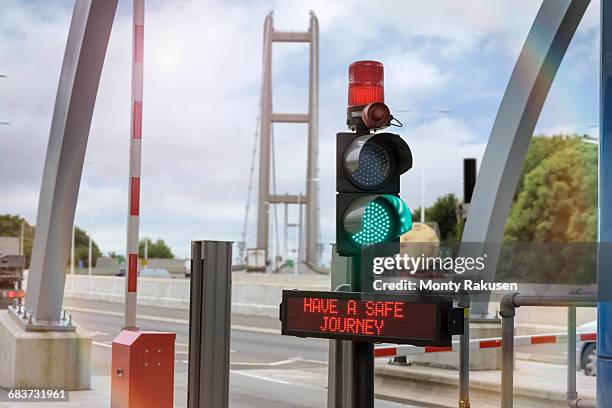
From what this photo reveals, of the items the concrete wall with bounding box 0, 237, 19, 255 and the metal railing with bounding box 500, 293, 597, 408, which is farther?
the concrete wall with bounding box 0, 237, 19, 255

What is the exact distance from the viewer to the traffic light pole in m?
4.94

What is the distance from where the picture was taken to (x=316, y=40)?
84375mm

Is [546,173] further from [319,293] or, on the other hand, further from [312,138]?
[319,293]

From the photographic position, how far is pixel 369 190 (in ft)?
16.3

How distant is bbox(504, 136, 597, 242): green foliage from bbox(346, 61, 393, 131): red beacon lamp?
62.9 meters

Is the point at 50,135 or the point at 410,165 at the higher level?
the point at 50,135

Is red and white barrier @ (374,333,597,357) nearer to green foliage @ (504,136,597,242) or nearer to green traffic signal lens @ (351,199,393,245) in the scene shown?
green traffic signal lens @ (351,199,393,245)

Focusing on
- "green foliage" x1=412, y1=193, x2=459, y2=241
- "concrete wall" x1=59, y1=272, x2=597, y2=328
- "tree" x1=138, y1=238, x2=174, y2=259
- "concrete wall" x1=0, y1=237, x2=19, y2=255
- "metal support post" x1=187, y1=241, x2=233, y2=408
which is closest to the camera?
"metal support post" x1=187, y1=241, x2=233, y2=408

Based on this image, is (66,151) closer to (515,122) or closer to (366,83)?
(515,122)

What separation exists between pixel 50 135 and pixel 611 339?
7.17 metres

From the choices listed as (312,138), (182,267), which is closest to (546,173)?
(312,138)

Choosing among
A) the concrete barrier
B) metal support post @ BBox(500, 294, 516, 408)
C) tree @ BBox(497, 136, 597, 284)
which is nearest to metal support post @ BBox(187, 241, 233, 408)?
metal support post @ BBox(500, 294, 516, 408)

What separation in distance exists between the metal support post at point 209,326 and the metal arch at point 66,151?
4834 millimetres

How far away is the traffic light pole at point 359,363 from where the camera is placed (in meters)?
4.94
